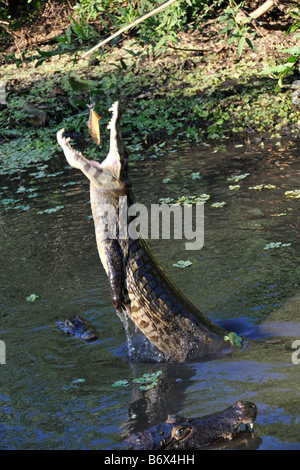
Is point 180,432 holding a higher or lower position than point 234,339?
higher

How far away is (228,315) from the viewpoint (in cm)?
523

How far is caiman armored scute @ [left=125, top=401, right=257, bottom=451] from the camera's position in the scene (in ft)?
11.5

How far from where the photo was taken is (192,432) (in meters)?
3.52

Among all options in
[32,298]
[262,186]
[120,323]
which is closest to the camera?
[120,323]

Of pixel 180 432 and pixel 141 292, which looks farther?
pixel 141 292

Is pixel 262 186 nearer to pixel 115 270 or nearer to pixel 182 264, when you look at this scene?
pixel 182 264

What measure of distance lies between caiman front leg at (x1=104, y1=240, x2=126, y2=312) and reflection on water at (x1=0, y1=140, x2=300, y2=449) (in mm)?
Answer: 566

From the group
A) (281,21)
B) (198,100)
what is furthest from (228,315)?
(281,21)

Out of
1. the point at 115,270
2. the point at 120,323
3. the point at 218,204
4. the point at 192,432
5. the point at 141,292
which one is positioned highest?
the point at 115,270

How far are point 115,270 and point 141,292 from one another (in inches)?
10.6

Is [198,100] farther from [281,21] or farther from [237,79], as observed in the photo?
[281,21]

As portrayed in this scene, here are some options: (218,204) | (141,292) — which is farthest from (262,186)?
(141,292)

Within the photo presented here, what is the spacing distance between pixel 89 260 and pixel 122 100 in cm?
711

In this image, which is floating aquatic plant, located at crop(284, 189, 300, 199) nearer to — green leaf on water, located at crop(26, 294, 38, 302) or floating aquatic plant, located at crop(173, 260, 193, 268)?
floating aquatic plant, located at crop(173, 260, 193, 268)
